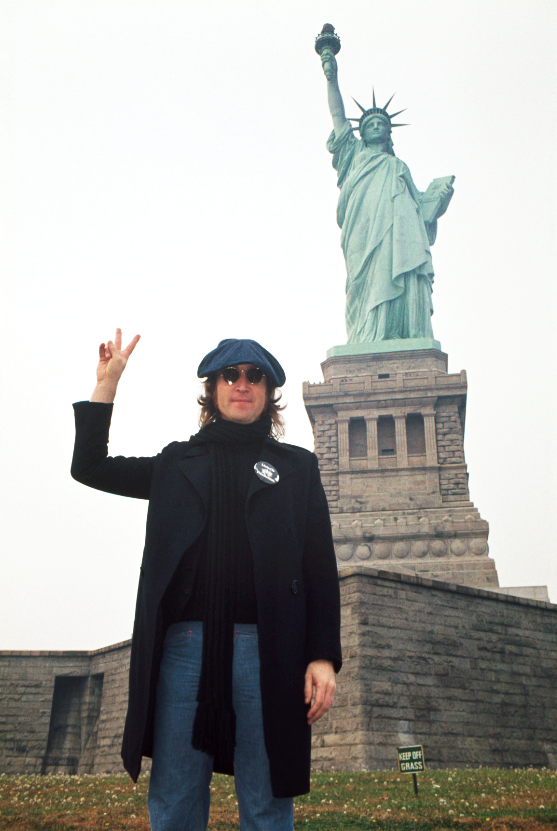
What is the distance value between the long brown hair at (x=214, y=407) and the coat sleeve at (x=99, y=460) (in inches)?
16.7

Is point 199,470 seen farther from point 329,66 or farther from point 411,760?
point 329,66

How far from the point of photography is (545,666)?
15547mm

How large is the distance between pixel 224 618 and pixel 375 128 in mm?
36947

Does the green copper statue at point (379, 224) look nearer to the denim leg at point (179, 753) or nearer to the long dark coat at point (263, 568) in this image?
the long dark coat at point (263, 568)

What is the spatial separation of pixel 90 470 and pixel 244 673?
1.05 metres

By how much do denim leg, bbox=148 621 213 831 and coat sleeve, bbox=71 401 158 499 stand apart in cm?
75

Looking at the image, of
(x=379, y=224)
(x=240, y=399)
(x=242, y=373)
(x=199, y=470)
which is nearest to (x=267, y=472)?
(x=199, y=470)

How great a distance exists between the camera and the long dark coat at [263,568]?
2742 mm

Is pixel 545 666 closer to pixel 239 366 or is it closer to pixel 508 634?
pixel 508 634

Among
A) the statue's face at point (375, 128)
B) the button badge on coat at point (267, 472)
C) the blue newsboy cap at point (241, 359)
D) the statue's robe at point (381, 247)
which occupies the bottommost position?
the button badge on coat at point (267, 472)

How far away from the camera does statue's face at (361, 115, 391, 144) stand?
3659 centimetres

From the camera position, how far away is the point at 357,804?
787 cm

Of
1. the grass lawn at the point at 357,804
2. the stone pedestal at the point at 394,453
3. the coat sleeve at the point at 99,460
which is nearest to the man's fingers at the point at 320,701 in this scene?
the coat sleeve at the point at 99,460

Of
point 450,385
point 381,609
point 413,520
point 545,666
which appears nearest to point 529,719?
point 545,666
